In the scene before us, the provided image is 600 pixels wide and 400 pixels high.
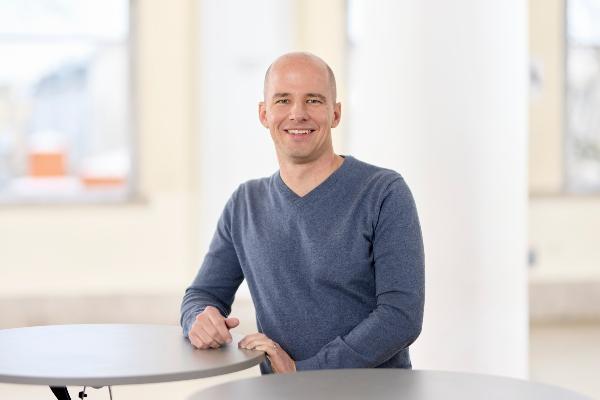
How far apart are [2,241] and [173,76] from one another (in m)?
1.69

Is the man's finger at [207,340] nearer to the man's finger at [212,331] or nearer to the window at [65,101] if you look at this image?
the man's finger at [212,331]

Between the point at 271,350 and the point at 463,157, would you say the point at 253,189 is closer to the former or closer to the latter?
the point at 271,350

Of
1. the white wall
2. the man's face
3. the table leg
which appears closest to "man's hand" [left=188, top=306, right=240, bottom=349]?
the table leg

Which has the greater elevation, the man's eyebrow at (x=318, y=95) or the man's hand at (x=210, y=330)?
the man's eyebrow at (x=318, y=95)

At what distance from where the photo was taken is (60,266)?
8.19m

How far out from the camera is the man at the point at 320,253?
2666 mm

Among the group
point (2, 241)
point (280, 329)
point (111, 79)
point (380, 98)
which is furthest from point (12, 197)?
point (280, 329)

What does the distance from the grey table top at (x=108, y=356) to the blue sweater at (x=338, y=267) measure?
0.48 feet

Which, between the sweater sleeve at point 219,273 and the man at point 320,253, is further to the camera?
the sweater sleeve at point 219,273

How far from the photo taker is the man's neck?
2.82m

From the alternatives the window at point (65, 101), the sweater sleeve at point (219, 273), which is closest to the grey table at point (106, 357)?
the sweater sleeve at point (219, 273)

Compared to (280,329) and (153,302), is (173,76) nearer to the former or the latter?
(153,302)

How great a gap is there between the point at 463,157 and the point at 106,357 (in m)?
1.77

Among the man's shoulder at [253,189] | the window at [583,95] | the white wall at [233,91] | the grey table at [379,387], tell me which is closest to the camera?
the grey table at [379,387]
